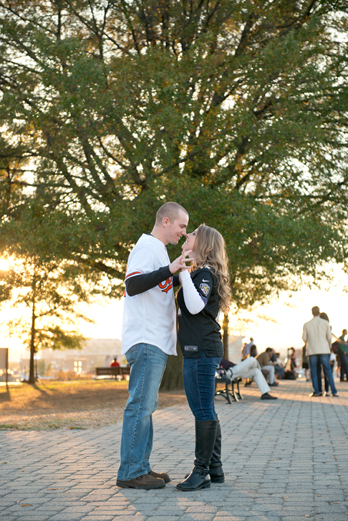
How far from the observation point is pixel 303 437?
7.35 metres

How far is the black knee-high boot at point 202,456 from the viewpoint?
4.41 metres

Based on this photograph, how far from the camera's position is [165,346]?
15.2ft

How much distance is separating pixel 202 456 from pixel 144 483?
1.58 feet

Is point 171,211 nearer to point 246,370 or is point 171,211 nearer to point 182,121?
point 182,121

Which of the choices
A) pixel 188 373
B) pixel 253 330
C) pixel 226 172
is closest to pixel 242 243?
pixel 226 172

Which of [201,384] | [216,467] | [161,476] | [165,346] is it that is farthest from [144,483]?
[165,346]

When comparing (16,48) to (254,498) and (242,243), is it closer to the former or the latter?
(242,243)

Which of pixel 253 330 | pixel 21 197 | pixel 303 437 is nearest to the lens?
pixel 303 437

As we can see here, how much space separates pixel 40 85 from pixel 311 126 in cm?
618

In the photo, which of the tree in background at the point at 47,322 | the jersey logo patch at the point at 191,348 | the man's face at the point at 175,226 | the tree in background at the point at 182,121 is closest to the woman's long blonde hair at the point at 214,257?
the man's face at the point at 175,226

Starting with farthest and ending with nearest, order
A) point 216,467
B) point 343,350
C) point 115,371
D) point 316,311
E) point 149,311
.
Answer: point 115,371, point 343,350, point 316,311, point 216,467, point 149,311

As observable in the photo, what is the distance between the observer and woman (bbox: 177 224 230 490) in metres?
4.42

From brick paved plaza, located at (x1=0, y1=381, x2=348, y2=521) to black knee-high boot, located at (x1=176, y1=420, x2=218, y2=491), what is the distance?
0.34ft

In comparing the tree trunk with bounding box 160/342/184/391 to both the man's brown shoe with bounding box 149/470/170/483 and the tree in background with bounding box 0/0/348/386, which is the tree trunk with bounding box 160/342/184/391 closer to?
the tree in background with bounding box 0/0/348/386
